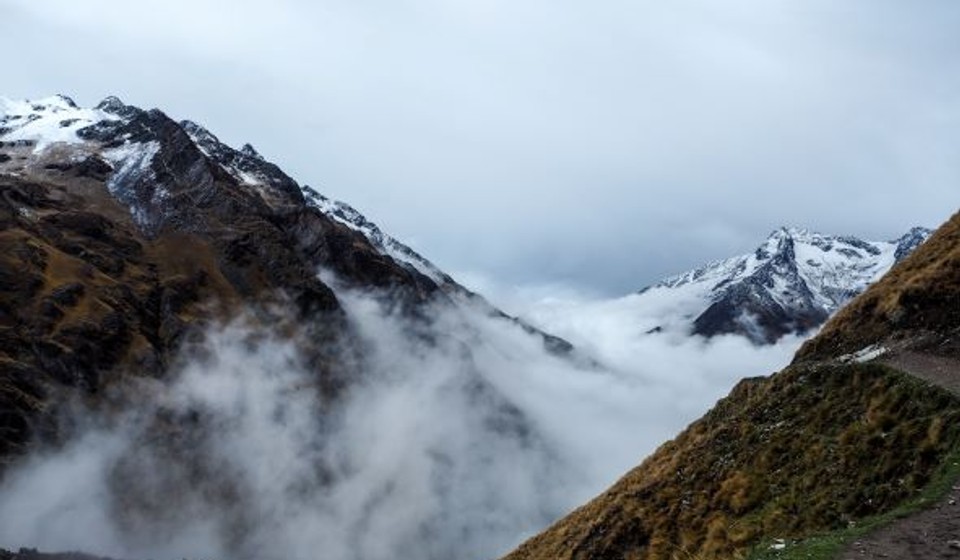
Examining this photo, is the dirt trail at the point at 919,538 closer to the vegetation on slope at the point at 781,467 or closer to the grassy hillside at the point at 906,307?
the vegetation on slope at the point at 781,467

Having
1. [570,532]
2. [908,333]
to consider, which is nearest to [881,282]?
[908,333]

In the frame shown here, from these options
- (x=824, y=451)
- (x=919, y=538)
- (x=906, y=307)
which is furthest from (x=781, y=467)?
(x=919, y=538)

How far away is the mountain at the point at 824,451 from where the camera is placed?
30.7 meters

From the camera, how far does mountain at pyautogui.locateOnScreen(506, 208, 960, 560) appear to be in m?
30.7

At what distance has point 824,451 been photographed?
3631cm

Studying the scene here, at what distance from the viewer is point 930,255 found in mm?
50438

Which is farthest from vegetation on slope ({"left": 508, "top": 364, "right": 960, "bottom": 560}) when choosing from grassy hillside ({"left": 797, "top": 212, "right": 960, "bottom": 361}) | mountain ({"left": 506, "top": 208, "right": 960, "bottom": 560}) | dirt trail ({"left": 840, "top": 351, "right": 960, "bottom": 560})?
grassy hillside ({"left": 797, "top": 212, "right": 960, "bottom": 361})

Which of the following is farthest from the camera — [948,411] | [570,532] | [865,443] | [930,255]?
[570,532]

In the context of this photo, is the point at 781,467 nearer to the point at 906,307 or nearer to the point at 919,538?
the point at 906,307

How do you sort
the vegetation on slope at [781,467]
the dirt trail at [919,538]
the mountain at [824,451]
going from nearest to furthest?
the dirt trail at [919,538]
the mountain at [824,451]
the vegetation on slope at [781,467]

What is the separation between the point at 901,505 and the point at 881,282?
86.9 ft

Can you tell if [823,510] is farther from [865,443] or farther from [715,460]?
[715,460]

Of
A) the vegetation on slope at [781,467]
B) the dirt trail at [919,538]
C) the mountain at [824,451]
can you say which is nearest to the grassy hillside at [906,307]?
the mountain at [824,451]

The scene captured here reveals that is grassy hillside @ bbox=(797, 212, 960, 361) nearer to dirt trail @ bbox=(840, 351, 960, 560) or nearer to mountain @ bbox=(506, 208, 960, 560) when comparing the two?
mountain @ bbox=(506, 208, 960, 560)
